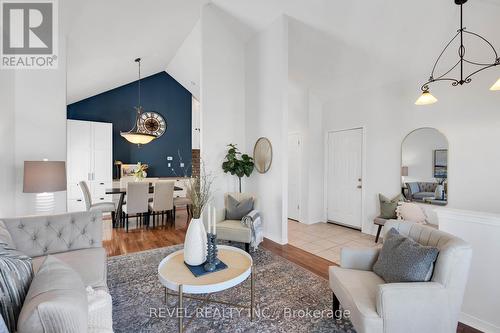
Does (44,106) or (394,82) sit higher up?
(394,82)

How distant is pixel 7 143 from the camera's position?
2.64 m

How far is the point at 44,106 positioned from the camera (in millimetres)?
2908

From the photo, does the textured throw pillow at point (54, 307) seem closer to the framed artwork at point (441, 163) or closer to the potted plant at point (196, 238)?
the potted plant at point (196, 238)

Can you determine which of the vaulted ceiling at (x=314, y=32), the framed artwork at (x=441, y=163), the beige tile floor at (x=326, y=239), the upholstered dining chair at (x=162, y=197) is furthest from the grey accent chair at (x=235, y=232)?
the vaulted ceiling at (x=314, y=32)

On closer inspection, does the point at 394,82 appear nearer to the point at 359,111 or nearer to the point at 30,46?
the point at 359,111

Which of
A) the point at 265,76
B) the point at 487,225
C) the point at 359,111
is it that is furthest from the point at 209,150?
the point at 487,225

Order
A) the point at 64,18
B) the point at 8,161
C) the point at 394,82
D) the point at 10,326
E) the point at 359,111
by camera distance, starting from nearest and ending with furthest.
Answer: the point at 10,326, the point at 8,161, the point at 64,18, the point at 394,82, the point at 359,111

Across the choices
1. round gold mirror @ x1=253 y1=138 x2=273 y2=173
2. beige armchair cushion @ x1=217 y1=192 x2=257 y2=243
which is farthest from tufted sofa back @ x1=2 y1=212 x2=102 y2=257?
round gold mirror @ x1=253 y1=138 x2=273 y2=173

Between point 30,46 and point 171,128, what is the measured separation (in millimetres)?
4306

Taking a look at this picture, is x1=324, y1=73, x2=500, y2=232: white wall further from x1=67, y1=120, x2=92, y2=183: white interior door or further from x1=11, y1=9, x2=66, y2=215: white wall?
x1=67, y1=120, x2=92, y2=183: white interior door

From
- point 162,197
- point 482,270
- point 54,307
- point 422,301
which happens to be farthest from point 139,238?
point 482,270

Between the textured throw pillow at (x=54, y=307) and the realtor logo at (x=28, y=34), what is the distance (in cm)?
291

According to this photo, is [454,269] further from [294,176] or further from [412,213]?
[294,176]

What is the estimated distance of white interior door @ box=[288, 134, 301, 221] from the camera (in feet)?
17.0
